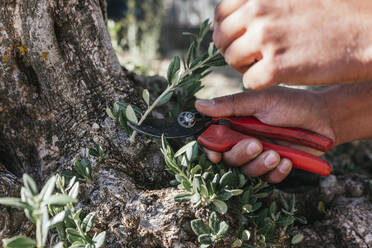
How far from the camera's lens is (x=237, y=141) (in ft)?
5.85

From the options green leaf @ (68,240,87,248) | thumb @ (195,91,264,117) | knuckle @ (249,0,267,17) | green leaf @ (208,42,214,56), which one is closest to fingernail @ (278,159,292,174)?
thumb @ (195,91,264,117)

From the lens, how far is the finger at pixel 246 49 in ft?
4.63

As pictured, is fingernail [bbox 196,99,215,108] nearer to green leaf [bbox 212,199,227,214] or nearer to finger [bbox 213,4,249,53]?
finger [bbox 213,4,249,53]

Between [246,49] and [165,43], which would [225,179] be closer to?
[246,49]

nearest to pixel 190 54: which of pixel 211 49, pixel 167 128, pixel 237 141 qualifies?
pixel 211 49

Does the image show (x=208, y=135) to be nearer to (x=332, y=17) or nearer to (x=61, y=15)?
(x=332, y=17)

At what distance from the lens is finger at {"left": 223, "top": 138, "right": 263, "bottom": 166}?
5.72 feet

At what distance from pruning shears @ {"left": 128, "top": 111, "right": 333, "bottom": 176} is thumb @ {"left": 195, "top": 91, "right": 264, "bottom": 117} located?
4cm

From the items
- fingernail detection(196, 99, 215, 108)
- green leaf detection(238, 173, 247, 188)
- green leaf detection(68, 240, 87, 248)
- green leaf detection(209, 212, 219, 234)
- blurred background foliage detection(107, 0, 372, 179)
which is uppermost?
fingernail detection(196, 99, 215, 108)

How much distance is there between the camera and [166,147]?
1528mm

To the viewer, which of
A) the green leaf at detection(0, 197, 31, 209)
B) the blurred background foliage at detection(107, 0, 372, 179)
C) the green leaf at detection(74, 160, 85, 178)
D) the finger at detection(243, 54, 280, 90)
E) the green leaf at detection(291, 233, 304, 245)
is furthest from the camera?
the blurred background foliage at detection(107, 0, 372, 179)

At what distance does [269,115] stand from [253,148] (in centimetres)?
22

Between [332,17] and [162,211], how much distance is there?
3.33 ft

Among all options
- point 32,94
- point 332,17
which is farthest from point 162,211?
point 332,17
